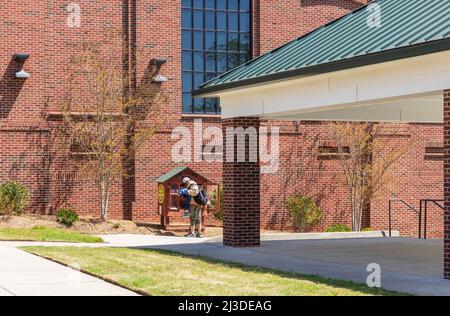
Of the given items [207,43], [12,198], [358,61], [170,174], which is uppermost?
[207,43]

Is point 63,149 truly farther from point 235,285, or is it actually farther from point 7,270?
point 235,285

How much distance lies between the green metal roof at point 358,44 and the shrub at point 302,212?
10415 millimetres

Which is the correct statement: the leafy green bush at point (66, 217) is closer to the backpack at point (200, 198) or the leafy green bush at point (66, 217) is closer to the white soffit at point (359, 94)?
the backpack at point (200, 198)

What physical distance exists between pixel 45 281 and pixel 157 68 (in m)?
17.7

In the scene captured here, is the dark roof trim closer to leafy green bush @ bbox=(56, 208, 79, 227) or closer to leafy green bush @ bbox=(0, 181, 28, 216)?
leafy green bush @ bbox=(56, 208, 79, 227)

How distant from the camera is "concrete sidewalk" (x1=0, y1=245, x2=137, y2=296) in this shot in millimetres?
13789

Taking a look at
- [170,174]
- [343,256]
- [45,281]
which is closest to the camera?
[45,281]

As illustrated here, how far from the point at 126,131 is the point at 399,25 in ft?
49.0

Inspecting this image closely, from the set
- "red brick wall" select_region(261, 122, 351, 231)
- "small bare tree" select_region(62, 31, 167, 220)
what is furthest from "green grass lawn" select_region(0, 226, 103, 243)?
"red brick wall" select_region(261, 122, 351, 231)

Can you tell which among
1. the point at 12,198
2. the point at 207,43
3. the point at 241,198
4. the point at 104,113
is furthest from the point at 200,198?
the point at 207,43

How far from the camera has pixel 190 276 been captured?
15.8 metres

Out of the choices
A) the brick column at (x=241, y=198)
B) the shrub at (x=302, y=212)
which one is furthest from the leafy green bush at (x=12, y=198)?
the shrub at (x=302, y=212)

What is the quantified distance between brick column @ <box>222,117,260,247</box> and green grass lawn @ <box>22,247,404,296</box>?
267cm

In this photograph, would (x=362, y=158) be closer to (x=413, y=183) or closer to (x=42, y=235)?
(x=413, y=183)
